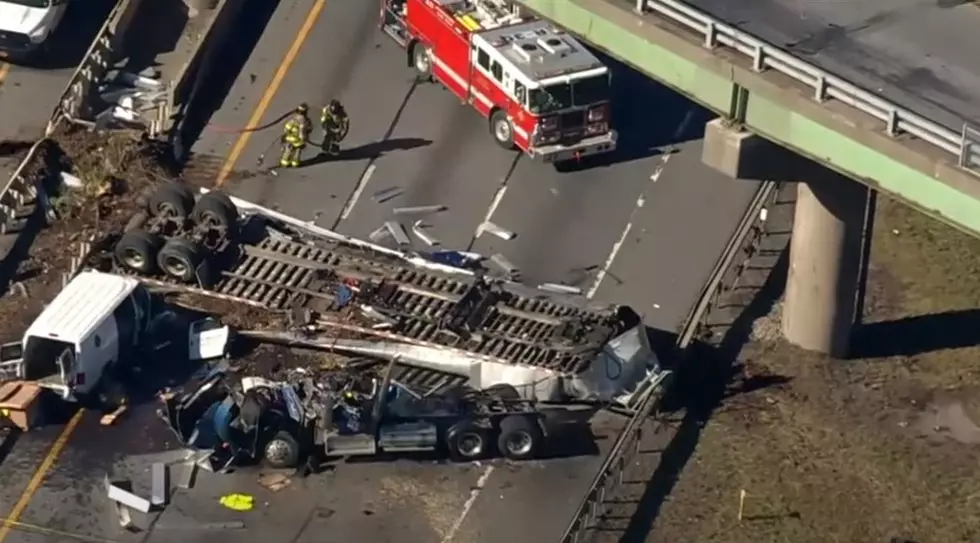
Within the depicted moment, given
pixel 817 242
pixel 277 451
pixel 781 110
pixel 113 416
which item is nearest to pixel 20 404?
pixel 113 416

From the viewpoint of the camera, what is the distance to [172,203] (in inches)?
1411

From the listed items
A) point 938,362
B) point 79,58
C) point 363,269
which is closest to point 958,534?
point 938,362

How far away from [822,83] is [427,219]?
35.1 feet

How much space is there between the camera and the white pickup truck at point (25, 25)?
41438 millimetres

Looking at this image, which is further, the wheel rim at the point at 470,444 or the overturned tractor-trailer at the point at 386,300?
the overturned tractor-trailer at the point at 386,300

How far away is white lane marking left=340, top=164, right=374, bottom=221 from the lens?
38031 millimetres

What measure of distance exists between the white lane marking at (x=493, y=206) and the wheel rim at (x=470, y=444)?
6354mm

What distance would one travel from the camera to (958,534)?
1229 inches

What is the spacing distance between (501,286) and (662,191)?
5.32 meters

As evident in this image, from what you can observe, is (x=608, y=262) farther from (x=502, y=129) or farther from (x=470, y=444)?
(x=470, y=444)

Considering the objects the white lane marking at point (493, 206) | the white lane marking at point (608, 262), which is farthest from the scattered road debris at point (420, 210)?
the white lane marking at point (608, 262)

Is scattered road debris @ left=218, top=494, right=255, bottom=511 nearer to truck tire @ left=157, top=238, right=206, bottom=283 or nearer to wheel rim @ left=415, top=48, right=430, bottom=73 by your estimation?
truck tire @ left=157, top=238, right=206, bottom=283

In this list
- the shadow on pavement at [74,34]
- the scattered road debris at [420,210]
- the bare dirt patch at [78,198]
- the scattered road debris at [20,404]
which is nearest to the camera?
the scattered road debris at [20,404]

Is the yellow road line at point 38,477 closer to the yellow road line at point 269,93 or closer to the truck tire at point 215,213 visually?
the truck tire at point 215,213
